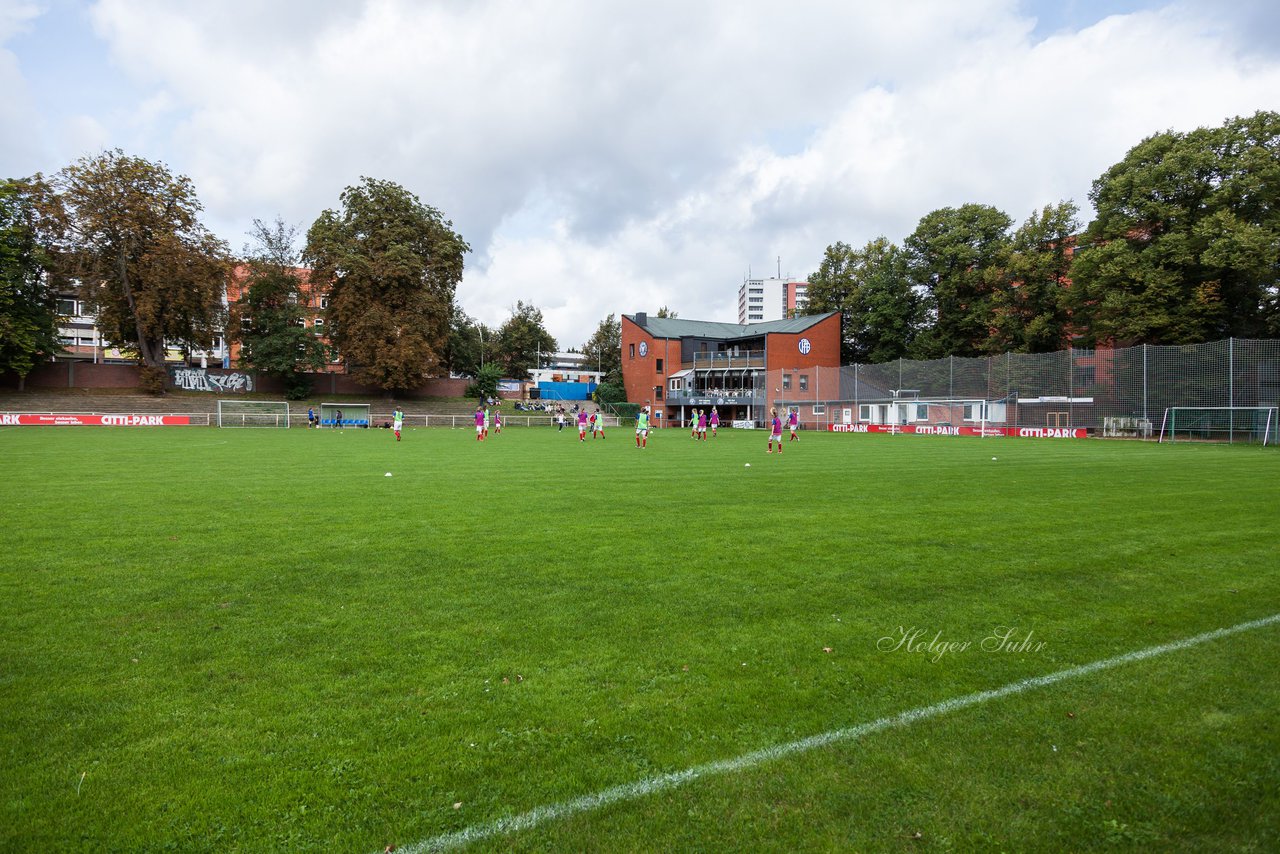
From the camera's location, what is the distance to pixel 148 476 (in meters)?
14.0

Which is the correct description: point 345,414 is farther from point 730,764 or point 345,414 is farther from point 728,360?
point 730,764

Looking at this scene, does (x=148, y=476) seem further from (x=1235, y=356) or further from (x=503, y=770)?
(x=1235, y=356)

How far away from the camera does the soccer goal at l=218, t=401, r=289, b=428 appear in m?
48.9

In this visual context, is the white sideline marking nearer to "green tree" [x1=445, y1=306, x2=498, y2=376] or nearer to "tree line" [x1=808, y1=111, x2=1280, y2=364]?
"tree line" [x1=808, y1=111, x2=1280, y2=364]

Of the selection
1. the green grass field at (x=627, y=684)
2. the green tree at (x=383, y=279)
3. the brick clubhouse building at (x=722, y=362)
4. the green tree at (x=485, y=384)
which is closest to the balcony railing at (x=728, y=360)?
the brick clubhouse building at (x=722, y=362)

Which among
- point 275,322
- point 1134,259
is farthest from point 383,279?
point 1134,259

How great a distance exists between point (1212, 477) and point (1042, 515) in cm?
867

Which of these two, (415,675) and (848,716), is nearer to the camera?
(848,716)

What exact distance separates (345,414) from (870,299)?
46.9 m

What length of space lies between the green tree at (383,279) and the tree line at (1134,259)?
42.4 metres

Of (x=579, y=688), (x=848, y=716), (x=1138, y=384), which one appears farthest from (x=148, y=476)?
(x=1138, y=384)

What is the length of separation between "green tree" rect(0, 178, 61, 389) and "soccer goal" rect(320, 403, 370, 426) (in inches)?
→ 759

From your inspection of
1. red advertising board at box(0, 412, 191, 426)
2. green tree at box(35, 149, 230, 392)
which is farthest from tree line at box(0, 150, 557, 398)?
red advertising board at box(0, 412, 191, 426)

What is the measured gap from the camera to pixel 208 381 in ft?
186
